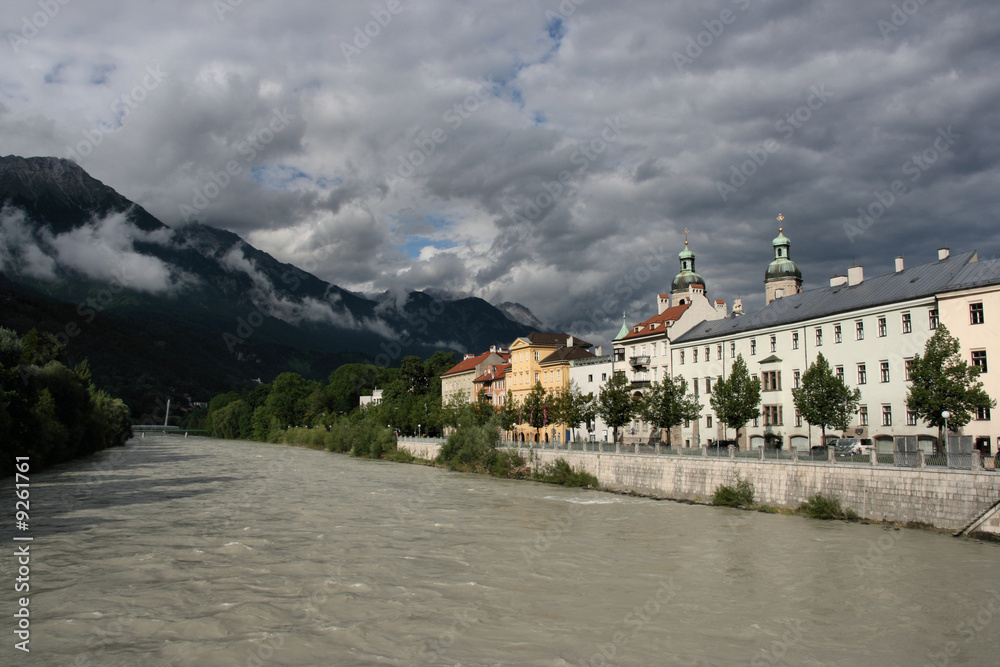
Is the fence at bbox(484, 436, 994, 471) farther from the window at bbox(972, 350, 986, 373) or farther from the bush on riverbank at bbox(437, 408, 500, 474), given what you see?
the bush on riverbank at bbox(437, 408, 500, 474)

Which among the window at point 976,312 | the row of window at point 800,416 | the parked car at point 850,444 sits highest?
the window at point 976,312

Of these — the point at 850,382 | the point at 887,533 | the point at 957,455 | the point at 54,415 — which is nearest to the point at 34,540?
the point at 887,533

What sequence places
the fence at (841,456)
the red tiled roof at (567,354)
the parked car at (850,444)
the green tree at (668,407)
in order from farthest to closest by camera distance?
1. the red tiled roof at (567,354)
2. the green tree at (668,407)
3. the parked car at (850,444)
4. the fence at (841,456)

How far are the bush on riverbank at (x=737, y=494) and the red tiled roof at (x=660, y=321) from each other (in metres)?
34.6

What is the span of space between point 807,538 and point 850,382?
84.1ft

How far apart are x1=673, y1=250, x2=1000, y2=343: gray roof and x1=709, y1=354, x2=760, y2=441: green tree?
7.04 metres

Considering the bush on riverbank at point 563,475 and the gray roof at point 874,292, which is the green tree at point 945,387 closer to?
the gray roof at point 874,292

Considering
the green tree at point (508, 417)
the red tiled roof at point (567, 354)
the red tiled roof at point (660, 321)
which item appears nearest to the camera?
the red tiled roof at point (660, 321)

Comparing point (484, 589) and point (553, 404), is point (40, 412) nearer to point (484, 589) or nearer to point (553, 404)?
point (553, 404)

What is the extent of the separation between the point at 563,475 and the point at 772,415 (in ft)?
59.0

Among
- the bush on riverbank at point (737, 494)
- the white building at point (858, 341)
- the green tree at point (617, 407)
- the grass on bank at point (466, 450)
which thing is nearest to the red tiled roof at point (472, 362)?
the grass on bank at point (466, 450)

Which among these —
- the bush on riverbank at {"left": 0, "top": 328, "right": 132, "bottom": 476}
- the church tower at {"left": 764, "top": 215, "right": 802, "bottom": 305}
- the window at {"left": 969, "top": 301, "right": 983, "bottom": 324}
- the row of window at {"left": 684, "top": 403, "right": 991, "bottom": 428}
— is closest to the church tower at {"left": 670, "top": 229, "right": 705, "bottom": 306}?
the church tower at {"left": 764, "top": 215, "right": 802, "bottom": 305}

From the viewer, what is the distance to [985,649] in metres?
15.7

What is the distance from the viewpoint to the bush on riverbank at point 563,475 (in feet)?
173
